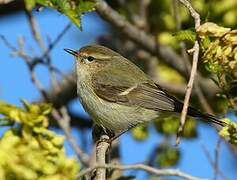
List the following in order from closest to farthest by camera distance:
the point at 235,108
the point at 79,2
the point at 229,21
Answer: the point at 235,108 → the point at 79,2 → the point at 229,21

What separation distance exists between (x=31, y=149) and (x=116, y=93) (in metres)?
2.90

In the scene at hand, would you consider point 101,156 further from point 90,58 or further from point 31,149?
point 90,58

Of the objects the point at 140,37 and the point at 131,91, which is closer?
the point at 131,91

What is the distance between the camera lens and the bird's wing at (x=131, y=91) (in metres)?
4.95

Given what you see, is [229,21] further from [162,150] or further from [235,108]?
[235,108]

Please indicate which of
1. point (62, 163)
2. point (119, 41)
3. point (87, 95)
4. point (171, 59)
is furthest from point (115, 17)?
point (62, 163)

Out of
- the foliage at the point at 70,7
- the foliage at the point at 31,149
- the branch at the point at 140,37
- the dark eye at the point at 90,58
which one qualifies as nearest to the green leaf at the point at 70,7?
the foliage at the point at 70,7

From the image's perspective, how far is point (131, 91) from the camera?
505cm

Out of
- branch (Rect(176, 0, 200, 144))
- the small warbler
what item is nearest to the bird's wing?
the small warbler

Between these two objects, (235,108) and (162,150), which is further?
(162,150)

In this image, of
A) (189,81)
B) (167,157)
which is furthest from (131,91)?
(189,81)

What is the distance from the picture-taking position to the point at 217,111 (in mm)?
6121

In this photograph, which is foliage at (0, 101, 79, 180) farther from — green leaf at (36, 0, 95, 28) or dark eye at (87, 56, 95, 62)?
dark eye at (87, 56, 95, 62)

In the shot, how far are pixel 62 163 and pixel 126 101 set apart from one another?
9.39 feet
